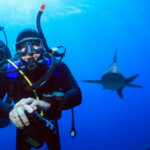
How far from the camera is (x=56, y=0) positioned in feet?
64.7

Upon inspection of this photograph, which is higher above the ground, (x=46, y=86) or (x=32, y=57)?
(x=32, y=57)

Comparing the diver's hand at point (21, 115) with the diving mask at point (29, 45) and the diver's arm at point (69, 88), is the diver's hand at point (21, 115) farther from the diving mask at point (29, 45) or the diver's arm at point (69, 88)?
the diving mask at point (29, 45)

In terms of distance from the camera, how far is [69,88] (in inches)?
83.0

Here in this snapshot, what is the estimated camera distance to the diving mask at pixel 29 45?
2231 mm

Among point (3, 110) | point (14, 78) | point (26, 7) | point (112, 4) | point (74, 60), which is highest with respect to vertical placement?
point (74, 60)

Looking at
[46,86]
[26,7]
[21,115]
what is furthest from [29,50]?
[26,7]

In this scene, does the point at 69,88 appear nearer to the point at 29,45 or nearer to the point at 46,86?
the point at 46,86

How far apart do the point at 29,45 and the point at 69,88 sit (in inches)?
40.8

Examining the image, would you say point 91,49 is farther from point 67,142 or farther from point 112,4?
point 67,142

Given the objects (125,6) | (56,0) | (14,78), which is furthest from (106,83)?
(125,6)

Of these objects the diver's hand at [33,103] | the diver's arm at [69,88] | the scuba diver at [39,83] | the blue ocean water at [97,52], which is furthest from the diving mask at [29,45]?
the blue ocean water at [97,52]

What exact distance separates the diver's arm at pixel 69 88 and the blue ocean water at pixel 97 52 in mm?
20815

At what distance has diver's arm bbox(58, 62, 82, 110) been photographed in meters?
1.73

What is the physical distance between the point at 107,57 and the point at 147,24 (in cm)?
3092
